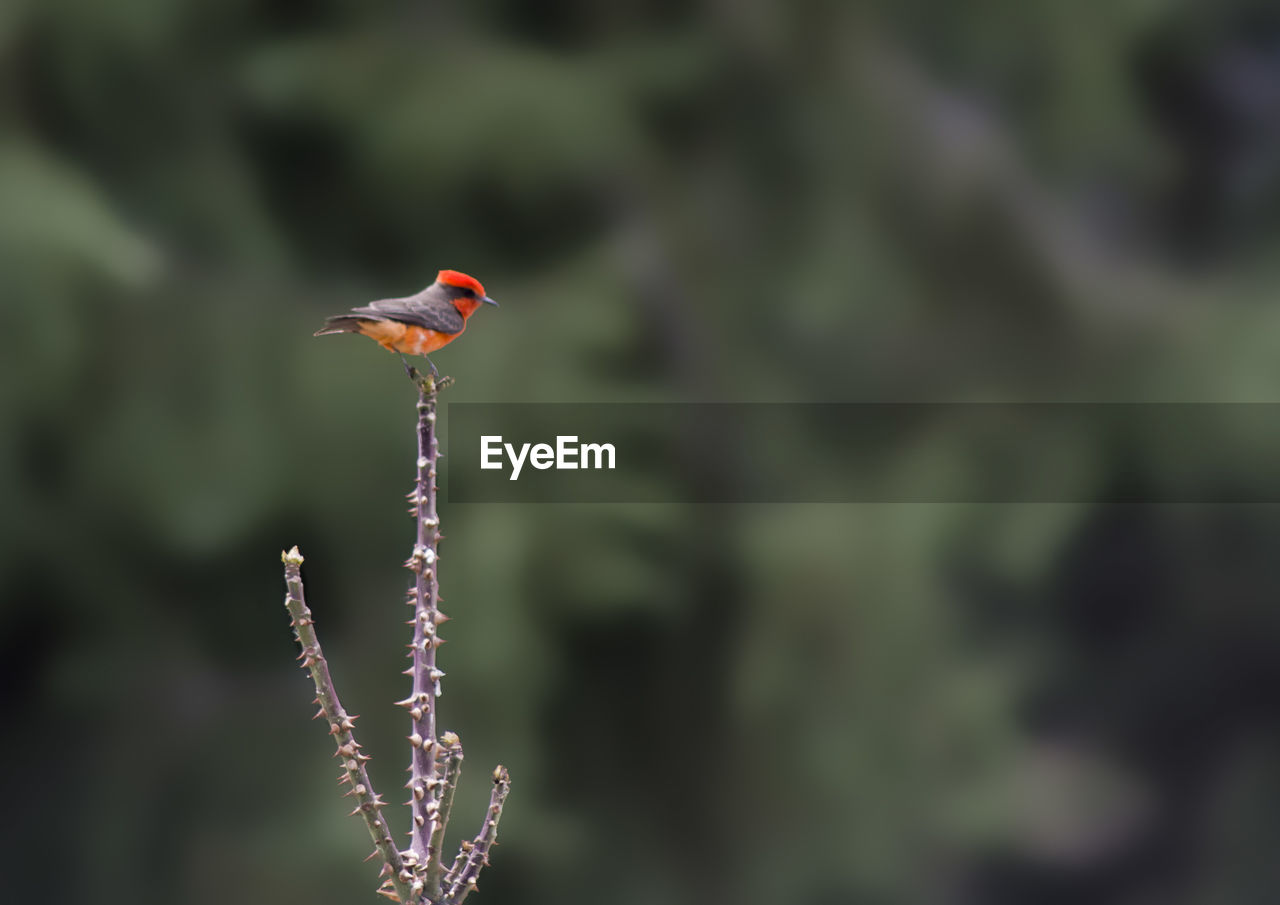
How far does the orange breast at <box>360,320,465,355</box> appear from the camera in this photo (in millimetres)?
732

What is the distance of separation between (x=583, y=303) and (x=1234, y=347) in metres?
1.15

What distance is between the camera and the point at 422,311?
0.76 metres

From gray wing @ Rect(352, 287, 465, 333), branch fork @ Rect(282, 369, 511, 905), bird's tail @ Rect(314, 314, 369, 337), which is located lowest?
branch fork @ Rect(282, 369, 511, 905)

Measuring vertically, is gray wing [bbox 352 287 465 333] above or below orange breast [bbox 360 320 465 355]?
above

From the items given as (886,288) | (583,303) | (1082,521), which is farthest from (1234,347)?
(583,303)

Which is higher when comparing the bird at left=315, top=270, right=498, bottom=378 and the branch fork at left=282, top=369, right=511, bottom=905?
the bird at left=315, top=270, right=498, bottom=378

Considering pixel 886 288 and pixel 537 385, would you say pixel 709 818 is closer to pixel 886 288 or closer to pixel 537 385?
pixel 537 385

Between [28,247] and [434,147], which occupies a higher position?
[434,147]

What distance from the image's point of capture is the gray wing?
73 centimetres

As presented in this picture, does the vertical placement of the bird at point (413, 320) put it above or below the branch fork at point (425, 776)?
above

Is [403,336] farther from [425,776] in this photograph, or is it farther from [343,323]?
[425,776]

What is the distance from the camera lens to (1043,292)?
2229mm

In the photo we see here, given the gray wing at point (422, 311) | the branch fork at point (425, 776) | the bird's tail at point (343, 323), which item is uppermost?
the gray wing at point (422, 311)

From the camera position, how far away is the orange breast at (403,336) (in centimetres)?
73
